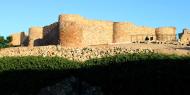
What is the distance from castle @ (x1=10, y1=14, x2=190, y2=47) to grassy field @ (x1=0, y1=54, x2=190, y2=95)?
4.23 meters

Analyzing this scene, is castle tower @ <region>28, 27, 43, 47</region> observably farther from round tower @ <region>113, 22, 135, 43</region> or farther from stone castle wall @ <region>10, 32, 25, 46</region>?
round tower @ <region>113, 22, 135, 43</region>

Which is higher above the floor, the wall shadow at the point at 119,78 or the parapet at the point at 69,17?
the parapet at the point at 69,17

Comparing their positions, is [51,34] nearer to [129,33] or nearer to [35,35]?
[35,35]

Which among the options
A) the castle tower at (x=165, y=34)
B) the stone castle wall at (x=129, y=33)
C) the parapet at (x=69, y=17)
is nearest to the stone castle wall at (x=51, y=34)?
the parapet at (x=69, y=17)

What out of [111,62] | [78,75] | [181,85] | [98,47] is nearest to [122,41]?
[98,47]

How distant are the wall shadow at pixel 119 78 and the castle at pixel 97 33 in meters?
6.76

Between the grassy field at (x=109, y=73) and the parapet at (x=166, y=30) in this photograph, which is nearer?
the grassy field at (x=109, y=73)

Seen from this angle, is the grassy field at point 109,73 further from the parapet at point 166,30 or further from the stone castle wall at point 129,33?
the parapet at point 166,30

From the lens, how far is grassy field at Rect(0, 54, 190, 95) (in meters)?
32.6

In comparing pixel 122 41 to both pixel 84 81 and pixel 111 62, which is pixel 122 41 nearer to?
pixel 111 62

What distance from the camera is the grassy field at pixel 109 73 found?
32.6 m

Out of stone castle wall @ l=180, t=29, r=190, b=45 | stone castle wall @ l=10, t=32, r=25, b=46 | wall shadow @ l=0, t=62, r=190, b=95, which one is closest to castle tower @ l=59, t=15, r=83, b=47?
wall shadow @ l=0, t=62, r=190, b=95

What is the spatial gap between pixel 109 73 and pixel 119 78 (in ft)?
4.80

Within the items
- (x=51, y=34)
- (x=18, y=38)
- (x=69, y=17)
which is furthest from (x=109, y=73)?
(x=18, y=38)
